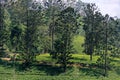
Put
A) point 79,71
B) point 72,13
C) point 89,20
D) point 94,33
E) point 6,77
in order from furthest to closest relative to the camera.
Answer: point 89,20, point 94,33, point 72,13, point 79,71, point 6,77

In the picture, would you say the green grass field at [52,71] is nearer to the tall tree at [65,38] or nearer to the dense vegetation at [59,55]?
the dense vegetation at [59,55]

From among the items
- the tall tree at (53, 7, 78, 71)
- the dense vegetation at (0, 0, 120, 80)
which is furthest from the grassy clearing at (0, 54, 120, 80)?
the tall tree at (53, 7, 78, 71)

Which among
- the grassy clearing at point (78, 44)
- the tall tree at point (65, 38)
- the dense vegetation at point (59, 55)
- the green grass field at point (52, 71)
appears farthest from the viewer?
the grassy clearing at point (78, 44)

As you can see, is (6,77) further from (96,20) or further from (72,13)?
(96,20)

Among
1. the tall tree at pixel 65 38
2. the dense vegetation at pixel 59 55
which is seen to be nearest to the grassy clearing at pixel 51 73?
the dense vegetation at pixel 59 55

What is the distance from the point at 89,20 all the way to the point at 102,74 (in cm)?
1947

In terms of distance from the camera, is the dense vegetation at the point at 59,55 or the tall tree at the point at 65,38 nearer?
the dense vegetation at the point at 59,55

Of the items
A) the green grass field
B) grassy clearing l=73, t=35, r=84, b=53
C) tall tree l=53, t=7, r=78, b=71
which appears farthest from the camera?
grassy clearing l=73, t=35, r=84, b=53

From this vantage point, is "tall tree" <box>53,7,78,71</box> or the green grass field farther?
"tall tree" <box>53,7,78,71</box>

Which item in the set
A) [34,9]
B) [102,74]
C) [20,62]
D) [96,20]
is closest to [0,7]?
[34,9]

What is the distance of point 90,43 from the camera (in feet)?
239

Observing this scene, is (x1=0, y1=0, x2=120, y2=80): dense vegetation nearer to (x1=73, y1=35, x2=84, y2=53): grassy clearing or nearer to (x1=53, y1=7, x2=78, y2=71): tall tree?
(x1=53, y1=7, x2=78, y2=71): tall tree

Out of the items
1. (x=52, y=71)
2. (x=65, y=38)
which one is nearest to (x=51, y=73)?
(x=52, y=71)

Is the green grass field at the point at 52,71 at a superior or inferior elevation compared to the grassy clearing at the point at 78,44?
inferior
